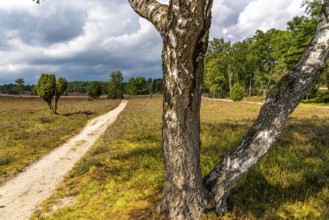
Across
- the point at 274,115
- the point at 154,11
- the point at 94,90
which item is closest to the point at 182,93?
the point at 154,11

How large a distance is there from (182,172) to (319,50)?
Result: 3.28m

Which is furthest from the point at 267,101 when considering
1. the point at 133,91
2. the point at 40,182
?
the point at 133,91

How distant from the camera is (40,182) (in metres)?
9.25

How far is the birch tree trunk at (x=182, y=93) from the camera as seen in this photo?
12.6ft

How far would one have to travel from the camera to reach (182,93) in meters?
4.20

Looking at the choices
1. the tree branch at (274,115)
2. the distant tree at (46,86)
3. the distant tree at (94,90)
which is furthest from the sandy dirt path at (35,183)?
the distant tree at (94,90)

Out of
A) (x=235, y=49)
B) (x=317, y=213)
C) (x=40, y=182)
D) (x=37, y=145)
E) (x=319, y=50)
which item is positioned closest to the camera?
(x=319, y=50)

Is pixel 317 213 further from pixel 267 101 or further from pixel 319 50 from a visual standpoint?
pixel 319 50

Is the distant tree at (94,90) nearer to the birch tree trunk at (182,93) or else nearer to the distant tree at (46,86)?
the distant tree at (46,86)

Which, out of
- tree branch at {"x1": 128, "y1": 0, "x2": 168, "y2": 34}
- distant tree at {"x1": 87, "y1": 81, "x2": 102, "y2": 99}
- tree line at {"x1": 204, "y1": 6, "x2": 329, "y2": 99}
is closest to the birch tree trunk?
tree branch at {"x1": 128, "y1": 0, "x2": 168, "y2": 34}

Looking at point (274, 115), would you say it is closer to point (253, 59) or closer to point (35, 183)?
point (35, 183)

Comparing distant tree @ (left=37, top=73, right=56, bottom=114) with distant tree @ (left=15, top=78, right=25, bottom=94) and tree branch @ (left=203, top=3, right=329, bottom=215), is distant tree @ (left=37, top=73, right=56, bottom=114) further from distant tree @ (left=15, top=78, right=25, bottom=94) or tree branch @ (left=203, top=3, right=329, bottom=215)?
distant tree @ (left=15, top=78, right=25, bottom=94)

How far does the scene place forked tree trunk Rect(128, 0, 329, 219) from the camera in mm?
3912

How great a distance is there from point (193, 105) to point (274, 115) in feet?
5.11
